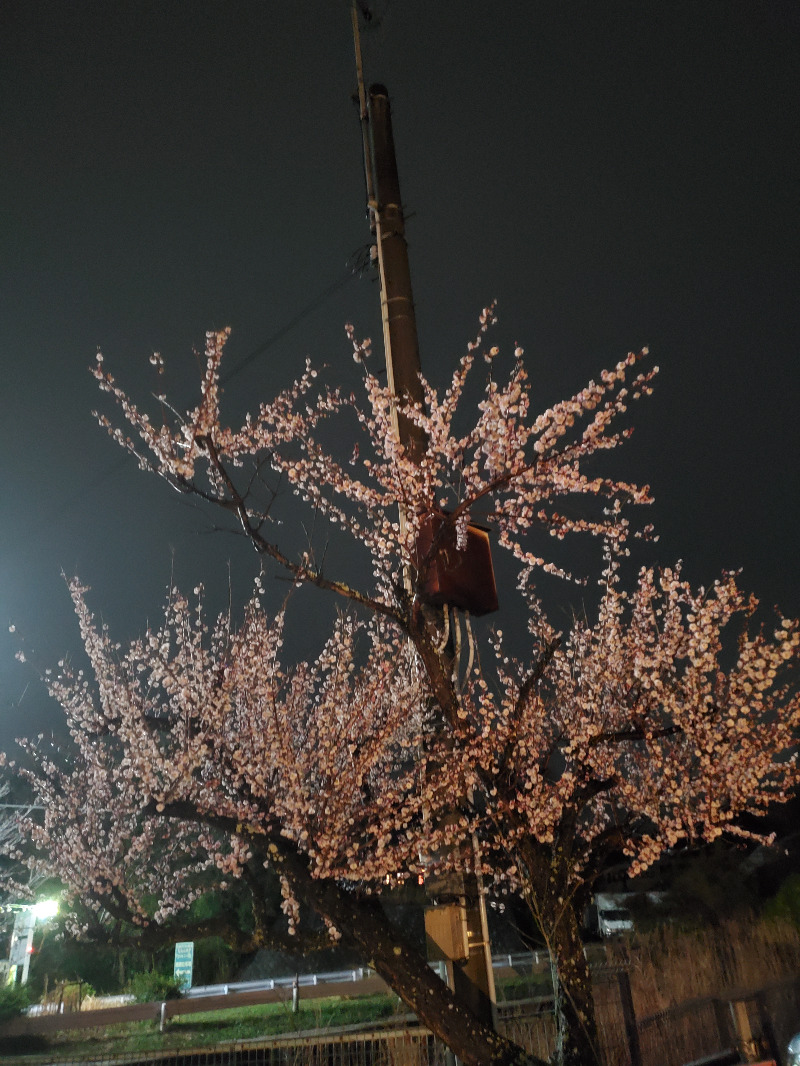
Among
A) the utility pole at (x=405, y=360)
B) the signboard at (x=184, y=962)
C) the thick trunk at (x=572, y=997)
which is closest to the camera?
the thick trunk at (x=572, y=997)

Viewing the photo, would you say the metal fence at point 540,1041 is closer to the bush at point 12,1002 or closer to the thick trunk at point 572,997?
the thick trunk at point 572,997

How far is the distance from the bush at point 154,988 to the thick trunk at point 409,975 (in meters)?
15.3

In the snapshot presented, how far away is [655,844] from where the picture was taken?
25.9 ft

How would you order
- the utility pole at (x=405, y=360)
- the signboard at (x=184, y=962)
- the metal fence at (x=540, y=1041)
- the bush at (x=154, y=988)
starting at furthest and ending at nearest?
the signboard at (x=184, y=962)
the bush at (x=154, y=988)
the metal fence at (x=540, y=1041)
the utility pole at (x=405, y=360)

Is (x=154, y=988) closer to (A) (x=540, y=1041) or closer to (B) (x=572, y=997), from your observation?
(A) (x=540, y=1041)

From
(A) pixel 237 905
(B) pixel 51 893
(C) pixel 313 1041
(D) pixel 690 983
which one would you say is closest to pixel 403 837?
(C) pixel 313 1041

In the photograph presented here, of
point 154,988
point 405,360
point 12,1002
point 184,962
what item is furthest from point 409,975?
point 184,962

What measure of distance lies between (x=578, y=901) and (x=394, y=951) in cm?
196

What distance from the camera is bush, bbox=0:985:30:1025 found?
51.1 ft

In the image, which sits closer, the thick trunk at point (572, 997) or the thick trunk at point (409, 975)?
the thick trunk at point (409, 975)

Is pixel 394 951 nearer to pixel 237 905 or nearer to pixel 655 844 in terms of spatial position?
pixel 655 844

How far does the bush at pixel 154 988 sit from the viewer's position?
18875mm

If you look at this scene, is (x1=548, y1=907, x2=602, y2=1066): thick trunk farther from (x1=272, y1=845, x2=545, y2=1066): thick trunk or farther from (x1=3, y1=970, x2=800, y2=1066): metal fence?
(x1=3, y1=970, x2=800, y2=1066): metal fence

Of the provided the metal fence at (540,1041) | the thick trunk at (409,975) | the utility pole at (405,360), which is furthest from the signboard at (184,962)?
the utility pole at (405,360)
